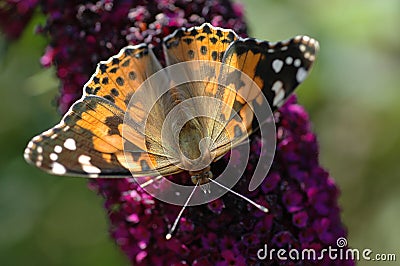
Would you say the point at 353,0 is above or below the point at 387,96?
above

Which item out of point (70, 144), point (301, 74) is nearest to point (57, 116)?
point (70, 144)

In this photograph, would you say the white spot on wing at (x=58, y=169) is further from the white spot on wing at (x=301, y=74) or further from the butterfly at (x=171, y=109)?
the white spot on wing at (x=301, y=74)

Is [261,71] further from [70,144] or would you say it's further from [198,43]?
[70,144]

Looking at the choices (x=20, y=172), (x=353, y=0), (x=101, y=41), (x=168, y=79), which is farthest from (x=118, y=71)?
(x=353, y=0)

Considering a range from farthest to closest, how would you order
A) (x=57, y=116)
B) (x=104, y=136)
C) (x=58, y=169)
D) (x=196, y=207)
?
(x=57, y=116) → (x=196, y=207) → (x=104, y=136) → (x=58, y=169)

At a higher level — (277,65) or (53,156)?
(277,65)

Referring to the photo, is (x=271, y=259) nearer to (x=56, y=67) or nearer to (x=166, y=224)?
(x=166, y=224)

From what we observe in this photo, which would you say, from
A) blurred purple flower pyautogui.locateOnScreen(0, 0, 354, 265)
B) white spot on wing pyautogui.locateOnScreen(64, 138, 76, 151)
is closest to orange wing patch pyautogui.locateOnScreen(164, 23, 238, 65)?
blurred purple flower pyautogui.locateOnScreen(0, 0, 354, 265)
